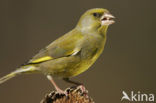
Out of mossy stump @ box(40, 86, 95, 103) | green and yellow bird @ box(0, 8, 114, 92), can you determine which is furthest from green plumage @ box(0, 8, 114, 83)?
mossy stump @ box(40, 86, 95, 103)

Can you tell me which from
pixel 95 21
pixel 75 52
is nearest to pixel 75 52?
pixel 75 52

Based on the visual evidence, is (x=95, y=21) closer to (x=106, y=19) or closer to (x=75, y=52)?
(x=106, y=19)

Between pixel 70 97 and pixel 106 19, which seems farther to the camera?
pixel 106 19

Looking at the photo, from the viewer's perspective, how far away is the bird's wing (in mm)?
1711

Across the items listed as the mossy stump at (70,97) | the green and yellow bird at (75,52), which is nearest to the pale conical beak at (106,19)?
the green and yellow bird at (75,52)

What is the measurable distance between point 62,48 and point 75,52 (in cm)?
7

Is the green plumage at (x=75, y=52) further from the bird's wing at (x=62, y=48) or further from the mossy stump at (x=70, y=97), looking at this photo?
the mossy stump at (x=70, y=97)

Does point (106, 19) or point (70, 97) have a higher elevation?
point (106, 19)

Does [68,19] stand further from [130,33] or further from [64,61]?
[64,61]

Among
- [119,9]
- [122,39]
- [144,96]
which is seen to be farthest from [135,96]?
[119,9]

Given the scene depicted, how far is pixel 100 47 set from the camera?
5.56ft

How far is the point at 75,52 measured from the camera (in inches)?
66.6

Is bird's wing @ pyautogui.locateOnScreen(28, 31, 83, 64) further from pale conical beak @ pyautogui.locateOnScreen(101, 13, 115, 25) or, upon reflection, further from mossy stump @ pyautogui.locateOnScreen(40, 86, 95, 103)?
mossy stump @ pyautogui.locateOnScreen(40, 86, 95, 103)

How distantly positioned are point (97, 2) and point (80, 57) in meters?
0.87
